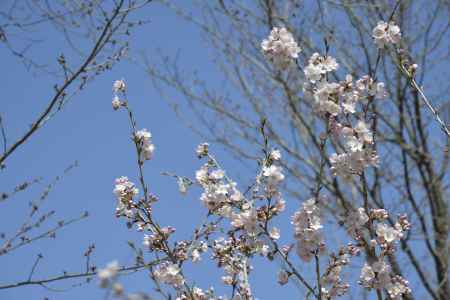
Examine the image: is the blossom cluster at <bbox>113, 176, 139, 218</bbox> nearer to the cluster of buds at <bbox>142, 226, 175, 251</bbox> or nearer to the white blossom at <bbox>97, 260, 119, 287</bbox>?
the cluster of buds at <bbox>142, 226, 175, 251</bbox>

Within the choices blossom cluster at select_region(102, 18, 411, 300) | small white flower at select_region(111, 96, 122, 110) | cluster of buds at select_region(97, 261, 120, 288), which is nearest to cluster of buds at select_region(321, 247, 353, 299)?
blossom cluster at select_region(102, 18, 411, 300)

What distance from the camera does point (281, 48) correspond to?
2186 mm

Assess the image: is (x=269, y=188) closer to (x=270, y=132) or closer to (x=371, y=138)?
(x=371, y=138)

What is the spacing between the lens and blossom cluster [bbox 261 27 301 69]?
2.18m

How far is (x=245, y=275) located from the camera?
6.97 feet

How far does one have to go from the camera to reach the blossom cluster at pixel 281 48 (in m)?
2.18

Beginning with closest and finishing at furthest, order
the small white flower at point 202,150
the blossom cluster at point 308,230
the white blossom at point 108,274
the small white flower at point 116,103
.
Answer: the white blossom at point 108,274 → the blossom cluster at point 308,230 → the small white flower at point 202,150 → the small white flower at point 116,103

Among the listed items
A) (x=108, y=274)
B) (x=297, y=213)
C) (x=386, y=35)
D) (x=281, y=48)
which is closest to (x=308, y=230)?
(x=297, y=213)

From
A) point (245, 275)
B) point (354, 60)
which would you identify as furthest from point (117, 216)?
point (354, 60)

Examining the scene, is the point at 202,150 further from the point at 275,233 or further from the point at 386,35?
the point at 386,35

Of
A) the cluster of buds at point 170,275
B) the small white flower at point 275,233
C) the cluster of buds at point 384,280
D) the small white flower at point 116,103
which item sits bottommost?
the cluster of buds at point 384,280

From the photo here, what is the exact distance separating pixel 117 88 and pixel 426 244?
177 inches

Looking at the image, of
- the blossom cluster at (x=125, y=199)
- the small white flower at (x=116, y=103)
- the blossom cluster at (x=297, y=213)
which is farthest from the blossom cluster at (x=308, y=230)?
the small white flower at (x=116, y=103)

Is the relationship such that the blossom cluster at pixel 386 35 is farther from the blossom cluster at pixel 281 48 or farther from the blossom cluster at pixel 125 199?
the blossom cluster at pixel 125 199
